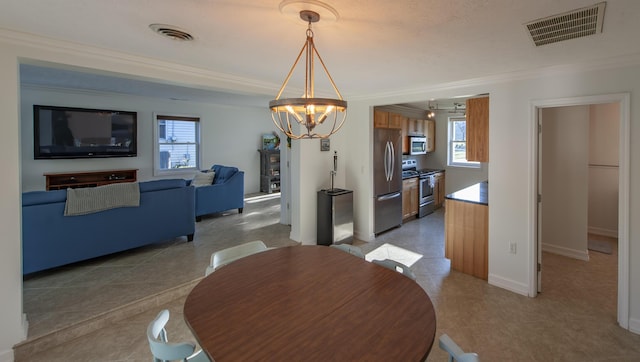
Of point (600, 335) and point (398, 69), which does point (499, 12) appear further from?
point (600, 335)

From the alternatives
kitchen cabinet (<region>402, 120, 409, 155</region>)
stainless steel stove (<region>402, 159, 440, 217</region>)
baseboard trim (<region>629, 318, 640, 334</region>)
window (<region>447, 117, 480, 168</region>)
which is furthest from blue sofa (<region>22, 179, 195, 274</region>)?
window (<region>447, 117, 480, 168</region>)

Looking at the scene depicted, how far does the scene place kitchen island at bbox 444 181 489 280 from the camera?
3.65 metres

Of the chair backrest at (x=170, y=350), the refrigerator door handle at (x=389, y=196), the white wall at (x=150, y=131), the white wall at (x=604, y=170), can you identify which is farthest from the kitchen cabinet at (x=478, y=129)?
the white wall at (x=150, y=131)

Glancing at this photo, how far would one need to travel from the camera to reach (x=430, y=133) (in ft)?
23.6

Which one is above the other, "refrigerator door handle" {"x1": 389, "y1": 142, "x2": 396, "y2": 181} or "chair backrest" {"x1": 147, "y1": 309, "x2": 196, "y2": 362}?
"refrigerator door handle" {"x1": 389, "y1": 142, "x2": 396, "y2": 181}

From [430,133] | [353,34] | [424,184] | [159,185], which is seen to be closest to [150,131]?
[159,185]

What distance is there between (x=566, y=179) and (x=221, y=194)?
18.2 ft

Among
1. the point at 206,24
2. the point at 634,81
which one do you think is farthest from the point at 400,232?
the point at 206,24

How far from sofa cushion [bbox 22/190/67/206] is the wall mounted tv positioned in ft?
10.9

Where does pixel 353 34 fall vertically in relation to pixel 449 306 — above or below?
above

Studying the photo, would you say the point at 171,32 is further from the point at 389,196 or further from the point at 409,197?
the point at 409,197

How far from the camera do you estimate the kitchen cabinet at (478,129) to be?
3643 millimetres

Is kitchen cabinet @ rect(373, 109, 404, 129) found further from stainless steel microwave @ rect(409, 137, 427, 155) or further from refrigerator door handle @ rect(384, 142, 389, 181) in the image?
stainless steel microwave @ rect(409, 137, 427, 155)

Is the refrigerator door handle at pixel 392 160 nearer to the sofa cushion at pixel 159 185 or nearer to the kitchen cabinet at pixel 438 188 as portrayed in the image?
the kitchen cabinet at pixel 438 188
